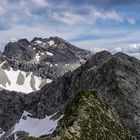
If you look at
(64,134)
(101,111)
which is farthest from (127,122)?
(64,134)

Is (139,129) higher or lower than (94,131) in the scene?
lower

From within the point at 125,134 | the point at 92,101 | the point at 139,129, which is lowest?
the point at 139,129

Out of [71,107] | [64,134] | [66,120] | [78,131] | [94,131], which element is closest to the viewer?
[64,134]

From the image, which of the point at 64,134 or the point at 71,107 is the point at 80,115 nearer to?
the point at 71,107

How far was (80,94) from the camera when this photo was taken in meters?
112

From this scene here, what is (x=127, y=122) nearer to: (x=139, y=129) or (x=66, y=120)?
(x=139, y=129)

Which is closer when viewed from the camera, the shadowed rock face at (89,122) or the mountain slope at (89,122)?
the mountain slope at (89,122)

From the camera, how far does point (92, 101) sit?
367 feet

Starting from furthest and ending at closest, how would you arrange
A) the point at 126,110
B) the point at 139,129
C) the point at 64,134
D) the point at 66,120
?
the point at 126,110, the point at 139,129, the point at 66,120, the point at 64,134

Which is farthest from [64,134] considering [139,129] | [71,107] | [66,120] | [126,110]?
[126,110]

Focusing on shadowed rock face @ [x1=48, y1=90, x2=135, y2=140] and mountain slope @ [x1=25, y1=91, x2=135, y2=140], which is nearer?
mountain slope @ [x1=25, y1=91, x2=135, y2=140]

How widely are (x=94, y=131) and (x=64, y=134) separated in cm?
1486

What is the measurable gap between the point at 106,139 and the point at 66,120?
1266 cm

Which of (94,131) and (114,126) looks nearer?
(94,131)
